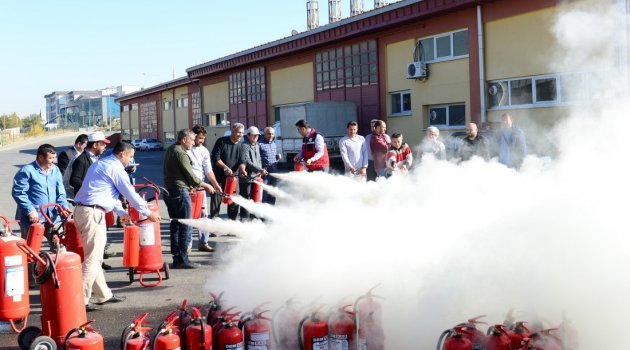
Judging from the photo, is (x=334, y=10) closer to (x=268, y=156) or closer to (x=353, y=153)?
(x=268, y=156)

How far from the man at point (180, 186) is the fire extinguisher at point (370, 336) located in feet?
14.0

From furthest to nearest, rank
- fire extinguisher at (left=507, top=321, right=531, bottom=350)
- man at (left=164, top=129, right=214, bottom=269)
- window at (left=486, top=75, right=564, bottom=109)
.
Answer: window at (left=486, top=75, right=564, bottom=109) → man at (left=164, top=129, right=214, bottom=269) → fire extinguisher at (left=507, top=321, right=531, bottom=350)

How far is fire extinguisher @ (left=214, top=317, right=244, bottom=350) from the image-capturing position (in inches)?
185

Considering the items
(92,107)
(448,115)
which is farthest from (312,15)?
(92,107)

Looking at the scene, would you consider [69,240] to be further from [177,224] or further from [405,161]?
[405,161]

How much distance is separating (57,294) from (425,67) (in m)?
16.0

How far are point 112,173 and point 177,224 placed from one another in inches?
80.7

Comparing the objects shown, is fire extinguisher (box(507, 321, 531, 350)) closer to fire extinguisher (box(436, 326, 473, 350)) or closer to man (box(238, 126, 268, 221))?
fire extinguisher (box(436, 326, 473, 350))

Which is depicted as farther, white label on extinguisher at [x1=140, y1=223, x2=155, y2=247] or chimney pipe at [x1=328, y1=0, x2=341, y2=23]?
chimney pipe at [x1=328, y1=0, x2=341, y2=23]

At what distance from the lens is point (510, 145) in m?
9.50

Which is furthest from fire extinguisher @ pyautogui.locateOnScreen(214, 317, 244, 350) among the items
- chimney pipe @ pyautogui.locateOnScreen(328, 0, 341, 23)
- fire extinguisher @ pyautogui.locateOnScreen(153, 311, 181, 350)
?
chimney pipe @ pyautogui.locateOnScreen(328, 0, 341, 23)

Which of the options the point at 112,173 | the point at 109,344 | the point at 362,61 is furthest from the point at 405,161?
the point at 362,61

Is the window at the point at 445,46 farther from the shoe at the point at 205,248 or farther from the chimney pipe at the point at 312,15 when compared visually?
the chimney pipe at the point at 312,15

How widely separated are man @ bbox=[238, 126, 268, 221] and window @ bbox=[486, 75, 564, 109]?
321 inches
